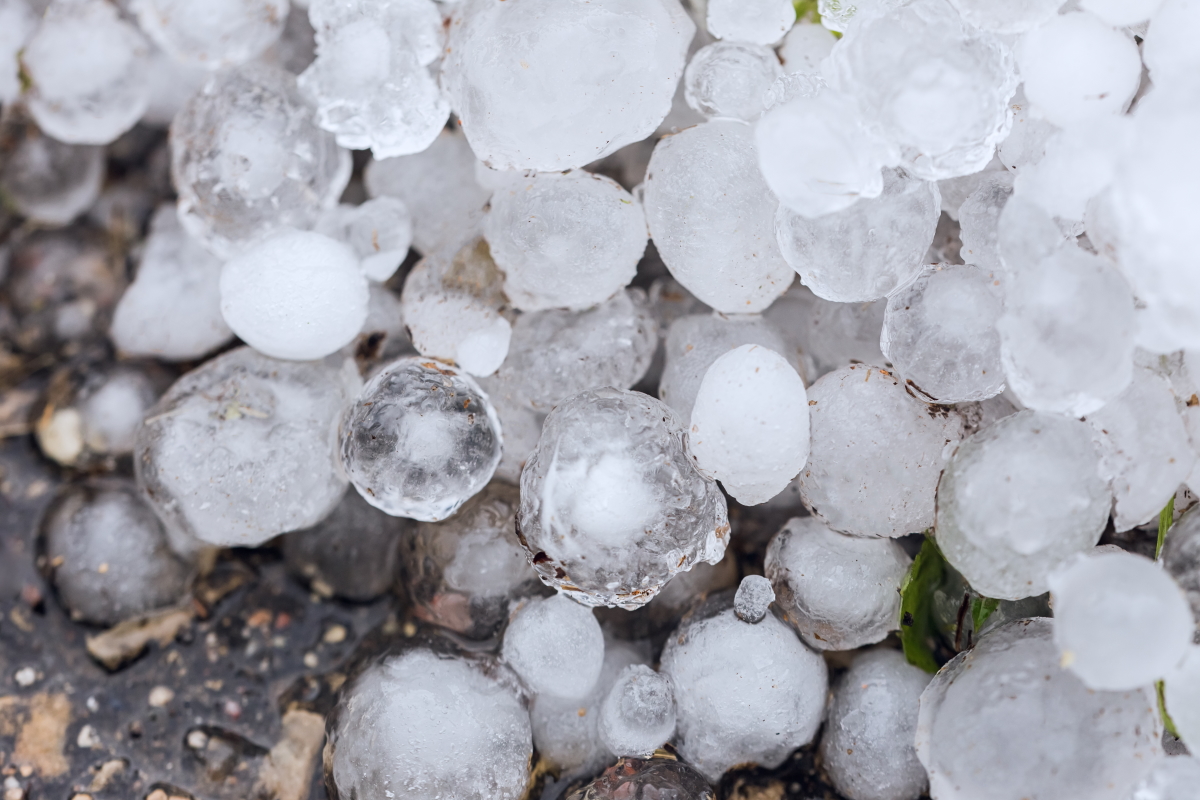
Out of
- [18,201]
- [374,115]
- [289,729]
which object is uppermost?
[374,115]

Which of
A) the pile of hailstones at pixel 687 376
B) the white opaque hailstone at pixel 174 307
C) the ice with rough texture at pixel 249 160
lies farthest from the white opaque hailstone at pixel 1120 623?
the white opaque hailstone at pixel 174 307

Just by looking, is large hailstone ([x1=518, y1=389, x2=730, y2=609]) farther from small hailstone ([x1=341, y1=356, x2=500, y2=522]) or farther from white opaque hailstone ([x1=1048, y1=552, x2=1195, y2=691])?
white opaque hailstone ([x1=1048, y1=552, x2=1195, y2=691])

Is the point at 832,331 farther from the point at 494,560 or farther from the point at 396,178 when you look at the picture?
the point at 396,178

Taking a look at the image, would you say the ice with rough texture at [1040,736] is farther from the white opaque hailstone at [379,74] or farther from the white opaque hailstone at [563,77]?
the white opaque hailstone at [379,74]

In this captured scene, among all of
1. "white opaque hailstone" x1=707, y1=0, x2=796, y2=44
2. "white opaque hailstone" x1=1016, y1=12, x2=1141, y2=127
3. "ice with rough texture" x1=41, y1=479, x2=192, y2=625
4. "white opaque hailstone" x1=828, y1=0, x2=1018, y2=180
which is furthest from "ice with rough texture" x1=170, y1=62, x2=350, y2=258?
"white opaque hailstone" x1=1016, y1=12, x2=1141, y2=127

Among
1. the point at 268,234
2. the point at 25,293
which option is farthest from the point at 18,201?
the point at 268,234
